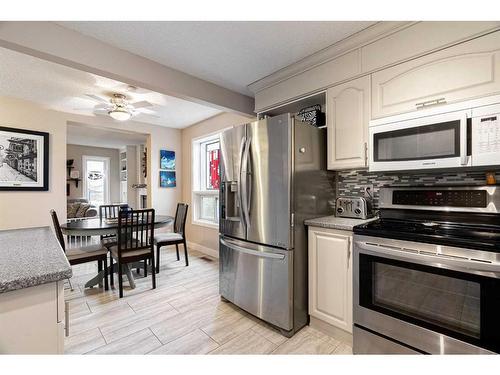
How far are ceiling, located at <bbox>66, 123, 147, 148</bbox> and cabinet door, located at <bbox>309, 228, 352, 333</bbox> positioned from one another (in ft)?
13.7

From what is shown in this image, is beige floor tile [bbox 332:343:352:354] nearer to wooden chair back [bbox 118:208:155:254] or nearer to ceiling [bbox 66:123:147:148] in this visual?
wooden chair back [bbox 118:208:155:254]

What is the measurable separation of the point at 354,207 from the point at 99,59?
2.36 m

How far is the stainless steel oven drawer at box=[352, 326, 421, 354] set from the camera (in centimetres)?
145

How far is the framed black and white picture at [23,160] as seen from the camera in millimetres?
3066

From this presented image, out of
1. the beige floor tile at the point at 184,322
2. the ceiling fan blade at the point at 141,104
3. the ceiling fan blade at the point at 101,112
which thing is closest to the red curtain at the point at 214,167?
the ceiling fan blade at the point at 141,104

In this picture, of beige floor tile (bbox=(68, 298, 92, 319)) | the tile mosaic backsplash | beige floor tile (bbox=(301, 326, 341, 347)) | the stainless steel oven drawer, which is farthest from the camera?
beige floor tile (bbox=(68, 298, 92, 319))

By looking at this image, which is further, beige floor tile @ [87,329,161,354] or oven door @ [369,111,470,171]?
beige floor tile @ [87,329,161,354]

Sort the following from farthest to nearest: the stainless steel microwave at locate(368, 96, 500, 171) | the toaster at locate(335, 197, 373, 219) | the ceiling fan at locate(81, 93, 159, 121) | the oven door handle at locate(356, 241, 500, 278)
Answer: the ceiling fan at locate(81, 93, 159, 121)
the toaster at locate(335, 197, 373, 219)
the stainless steel microwave at locate(368, 96, 500, 171)
the oven door handle at locate(356, 241, 500, 278)

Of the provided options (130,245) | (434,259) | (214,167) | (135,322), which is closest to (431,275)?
(434,259)

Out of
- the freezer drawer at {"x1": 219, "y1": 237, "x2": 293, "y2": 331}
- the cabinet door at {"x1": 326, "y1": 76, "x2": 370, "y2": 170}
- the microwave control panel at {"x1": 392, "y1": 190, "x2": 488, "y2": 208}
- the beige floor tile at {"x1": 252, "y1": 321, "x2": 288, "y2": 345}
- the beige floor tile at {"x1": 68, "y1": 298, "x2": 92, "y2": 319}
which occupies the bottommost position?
the beige floor tile at {"x1": 252, "y1": 321, "x2": 288, "y2": 345}

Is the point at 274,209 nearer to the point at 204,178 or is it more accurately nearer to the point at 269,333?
the point at 269,333

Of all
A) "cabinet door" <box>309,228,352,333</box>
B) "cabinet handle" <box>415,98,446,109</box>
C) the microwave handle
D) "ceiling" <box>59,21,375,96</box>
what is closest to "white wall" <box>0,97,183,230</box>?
"ceiling" <box>59,21,375,96</box>

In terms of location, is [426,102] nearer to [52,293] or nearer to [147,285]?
[52,293]

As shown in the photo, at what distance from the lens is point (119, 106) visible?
116 inches
